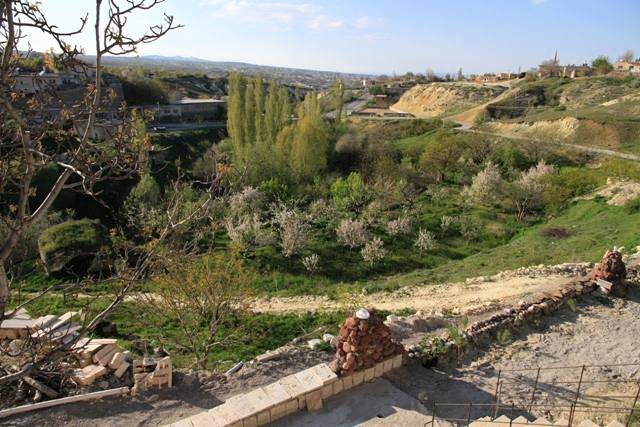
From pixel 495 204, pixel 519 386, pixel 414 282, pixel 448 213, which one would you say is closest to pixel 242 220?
pixel 414 282

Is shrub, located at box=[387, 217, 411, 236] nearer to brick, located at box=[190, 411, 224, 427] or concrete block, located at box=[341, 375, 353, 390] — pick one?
concrete block, located at box=[341, 375, 353, 390]

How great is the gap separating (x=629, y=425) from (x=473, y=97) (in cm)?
7804

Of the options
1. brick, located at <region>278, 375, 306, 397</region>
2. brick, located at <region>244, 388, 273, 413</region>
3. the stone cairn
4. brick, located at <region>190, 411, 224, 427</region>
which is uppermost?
the stone cairn

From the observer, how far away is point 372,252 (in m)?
21.7

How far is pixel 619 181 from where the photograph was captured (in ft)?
97.1

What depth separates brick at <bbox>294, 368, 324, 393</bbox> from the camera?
8344mm

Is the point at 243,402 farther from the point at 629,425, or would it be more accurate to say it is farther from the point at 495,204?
the point at 495,204

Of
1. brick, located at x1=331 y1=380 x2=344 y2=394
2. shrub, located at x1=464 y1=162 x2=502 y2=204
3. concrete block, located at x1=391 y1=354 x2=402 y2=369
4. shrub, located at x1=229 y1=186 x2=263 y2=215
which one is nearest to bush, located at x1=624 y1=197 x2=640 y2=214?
shrub, located at x1=464 y1=162 x2=502 y2=204

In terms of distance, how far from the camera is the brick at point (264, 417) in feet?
25.8

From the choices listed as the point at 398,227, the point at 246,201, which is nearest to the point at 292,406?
the point at 398,227

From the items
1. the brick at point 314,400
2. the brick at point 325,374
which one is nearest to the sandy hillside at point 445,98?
the brick at point 325,374

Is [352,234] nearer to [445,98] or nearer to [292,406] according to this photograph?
[292,406]

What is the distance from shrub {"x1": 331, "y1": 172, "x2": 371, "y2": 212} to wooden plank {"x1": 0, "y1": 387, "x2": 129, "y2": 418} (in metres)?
20.3

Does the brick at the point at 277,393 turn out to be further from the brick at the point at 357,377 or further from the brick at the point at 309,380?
the brick at the point at 357,377
